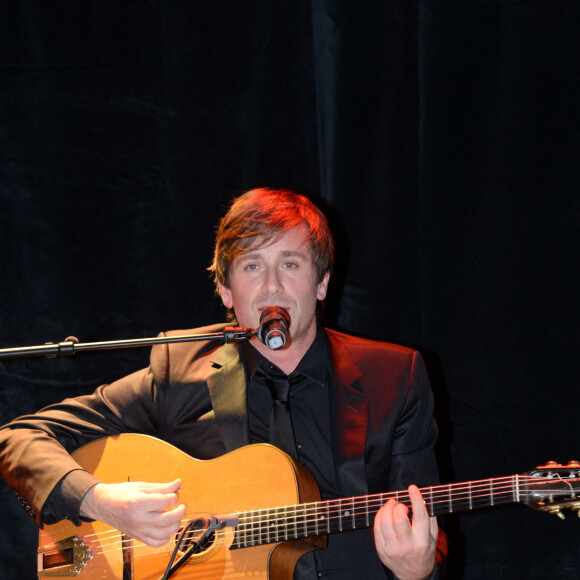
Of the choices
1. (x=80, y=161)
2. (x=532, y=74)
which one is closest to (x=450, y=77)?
(x=532, y=74)

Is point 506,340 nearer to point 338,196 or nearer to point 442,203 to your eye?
point 442,203

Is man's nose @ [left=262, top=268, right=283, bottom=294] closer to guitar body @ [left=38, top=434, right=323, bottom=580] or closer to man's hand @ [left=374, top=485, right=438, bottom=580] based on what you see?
guitar body @ [left=38, top=434, right=323, bottom=580]

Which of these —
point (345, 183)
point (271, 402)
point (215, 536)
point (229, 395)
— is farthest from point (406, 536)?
point (345, 183)

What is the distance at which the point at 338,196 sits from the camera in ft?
11.6

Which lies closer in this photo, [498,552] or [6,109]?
[6,109]

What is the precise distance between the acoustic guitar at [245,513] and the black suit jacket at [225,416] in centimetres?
17

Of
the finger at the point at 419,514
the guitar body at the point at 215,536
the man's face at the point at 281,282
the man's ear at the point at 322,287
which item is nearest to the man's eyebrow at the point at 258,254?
the man's face at the point at 281,282

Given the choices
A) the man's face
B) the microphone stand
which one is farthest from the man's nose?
the microphone stand

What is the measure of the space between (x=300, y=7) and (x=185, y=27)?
0.58 m

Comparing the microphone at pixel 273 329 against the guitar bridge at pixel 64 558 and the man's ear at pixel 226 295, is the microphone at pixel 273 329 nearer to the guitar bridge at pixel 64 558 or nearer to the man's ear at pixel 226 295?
the man's ear at pixel 226 295

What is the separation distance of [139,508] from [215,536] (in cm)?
28

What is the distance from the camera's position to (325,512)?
93.3 inches

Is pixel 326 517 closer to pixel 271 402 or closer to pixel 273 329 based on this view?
pixel 271 402

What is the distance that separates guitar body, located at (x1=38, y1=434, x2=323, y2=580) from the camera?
7.71 ft
